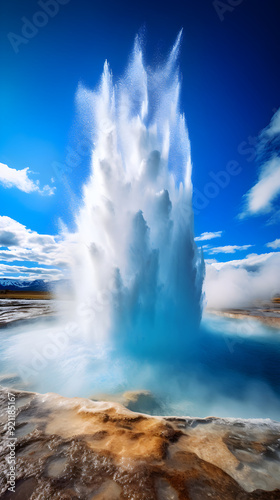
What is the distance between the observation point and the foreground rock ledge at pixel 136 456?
1980 mm

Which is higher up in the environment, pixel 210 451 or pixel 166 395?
pixel 210 451

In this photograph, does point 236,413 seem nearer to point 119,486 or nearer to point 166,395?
point 166,395

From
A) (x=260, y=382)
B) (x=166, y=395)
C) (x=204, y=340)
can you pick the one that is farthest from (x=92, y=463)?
(x=204, y=340)

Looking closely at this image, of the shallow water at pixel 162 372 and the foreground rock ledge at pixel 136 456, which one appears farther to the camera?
the shallow water at pixel 162 372

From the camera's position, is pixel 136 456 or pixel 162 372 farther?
pixel 162 372

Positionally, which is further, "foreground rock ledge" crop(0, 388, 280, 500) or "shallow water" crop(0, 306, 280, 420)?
"shallow water" crop(0, 306, 280, 420)

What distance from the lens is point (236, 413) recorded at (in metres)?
4.75

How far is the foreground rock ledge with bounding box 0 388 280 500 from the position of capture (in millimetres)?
1980

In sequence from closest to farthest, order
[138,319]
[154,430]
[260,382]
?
[154,430], [260,382], [138,319]

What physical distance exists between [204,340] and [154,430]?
31.2ft

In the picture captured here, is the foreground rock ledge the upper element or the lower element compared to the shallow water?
upper

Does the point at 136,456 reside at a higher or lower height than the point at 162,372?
higher

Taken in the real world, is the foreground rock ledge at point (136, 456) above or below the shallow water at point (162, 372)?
above

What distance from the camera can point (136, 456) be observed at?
7.98ft
